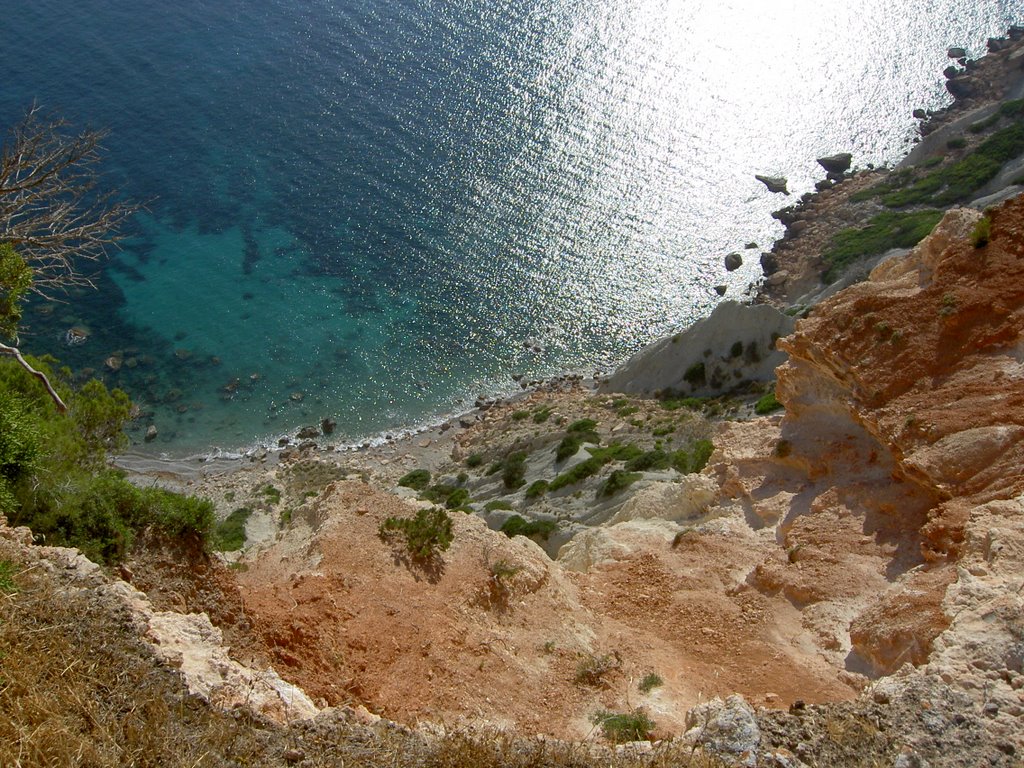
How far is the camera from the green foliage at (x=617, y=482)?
3344cm

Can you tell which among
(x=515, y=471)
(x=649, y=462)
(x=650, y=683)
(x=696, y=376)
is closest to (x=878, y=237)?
(x=696, y=376)

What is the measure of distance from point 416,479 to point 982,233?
32.3 meters

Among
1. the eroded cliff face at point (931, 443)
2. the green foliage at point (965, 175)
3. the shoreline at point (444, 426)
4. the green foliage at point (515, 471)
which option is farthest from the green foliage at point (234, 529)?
the green foliage at point (965, 175)

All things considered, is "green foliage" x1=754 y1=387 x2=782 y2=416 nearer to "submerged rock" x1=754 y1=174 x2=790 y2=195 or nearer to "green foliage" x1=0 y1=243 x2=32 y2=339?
"green foliage" x1=0 y1=243 x2=32 y2=339

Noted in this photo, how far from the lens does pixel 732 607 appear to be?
65.9 ft

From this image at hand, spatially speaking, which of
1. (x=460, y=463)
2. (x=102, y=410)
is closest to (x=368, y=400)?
(x=460, y=463)

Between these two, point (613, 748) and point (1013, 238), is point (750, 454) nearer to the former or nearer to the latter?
point (1013, 238)

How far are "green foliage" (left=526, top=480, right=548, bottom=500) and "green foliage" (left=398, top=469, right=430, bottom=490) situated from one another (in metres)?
9.47

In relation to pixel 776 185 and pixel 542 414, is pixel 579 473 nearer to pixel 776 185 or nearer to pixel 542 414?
pixel 542 414

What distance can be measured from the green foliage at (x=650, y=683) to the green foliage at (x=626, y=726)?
4.23 feet

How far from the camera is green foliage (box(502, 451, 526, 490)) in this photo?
4206cm

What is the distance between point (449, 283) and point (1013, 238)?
43.3m

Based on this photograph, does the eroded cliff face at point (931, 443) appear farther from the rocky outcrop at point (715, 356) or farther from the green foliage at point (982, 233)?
the rocky outcrop at point (715, 356)

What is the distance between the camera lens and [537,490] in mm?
38562
